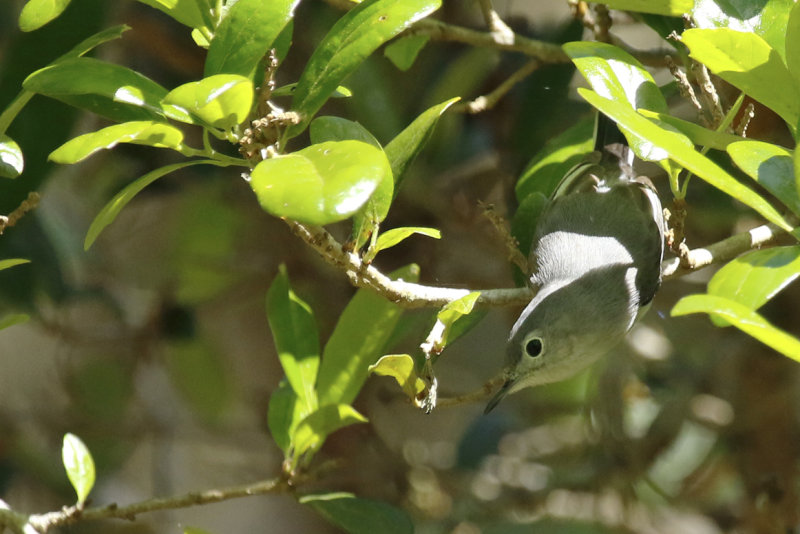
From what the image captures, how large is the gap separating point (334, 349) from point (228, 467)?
1.43 m

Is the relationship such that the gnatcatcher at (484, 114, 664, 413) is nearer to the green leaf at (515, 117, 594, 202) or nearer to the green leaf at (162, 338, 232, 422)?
the green leaf at (515, 117, 594, 202)

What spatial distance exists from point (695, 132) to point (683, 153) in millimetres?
136

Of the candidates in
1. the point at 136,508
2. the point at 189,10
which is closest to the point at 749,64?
the point at 189,10

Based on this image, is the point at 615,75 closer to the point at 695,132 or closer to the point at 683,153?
the point at 695,132

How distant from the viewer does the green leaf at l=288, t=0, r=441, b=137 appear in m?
0.88

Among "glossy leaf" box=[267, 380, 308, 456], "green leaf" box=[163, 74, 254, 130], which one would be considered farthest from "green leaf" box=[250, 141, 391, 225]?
"glossy leaf" box=[267, 380, 308, 456]

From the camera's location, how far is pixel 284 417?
1218 mm

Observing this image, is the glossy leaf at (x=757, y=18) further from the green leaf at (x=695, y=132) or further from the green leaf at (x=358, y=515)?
the green leaf at (x=358, y=515)

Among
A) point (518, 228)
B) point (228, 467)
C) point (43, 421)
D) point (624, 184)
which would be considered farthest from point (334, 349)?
point (228, 467)

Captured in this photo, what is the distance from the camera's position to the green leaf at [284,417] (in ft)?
3.96

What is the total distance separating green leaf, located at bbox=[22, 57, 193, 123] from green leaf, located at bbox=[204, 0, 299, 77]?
0.07 metres

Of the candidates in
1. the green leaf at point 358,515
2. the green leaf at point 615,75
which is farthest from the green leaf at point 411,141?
the green leaf at point 358,515

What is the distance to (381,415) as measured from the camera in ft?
7.73

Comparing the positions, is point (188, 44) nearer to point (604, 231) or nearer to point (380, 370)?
point (604, 231)
